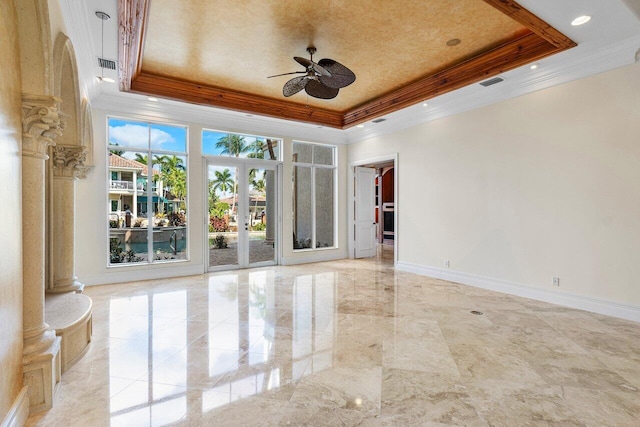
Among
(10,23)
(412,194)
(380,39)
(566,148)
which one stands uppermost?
(380,39)

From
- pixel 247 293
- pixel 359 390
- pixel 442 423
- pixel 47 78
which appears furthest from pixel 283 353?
pixel 47 78

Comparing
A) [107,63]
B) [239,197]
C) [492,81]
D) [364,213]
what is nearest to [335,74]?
[492,81]

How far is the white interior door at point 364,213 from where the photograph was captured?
29.5ft

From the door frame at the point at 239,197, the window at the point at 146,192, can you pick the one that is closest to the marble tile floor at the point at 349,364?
the window at the point at 146,192

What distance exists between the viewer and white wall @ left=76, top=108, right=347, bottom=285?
18.6 feet

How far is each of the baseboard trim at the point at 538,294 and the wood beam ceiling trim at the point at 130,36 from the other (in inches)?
245

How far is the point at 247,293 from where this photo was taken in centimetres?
523

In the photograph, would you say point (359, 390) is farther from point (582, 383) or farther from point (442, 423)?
point (582, 383)

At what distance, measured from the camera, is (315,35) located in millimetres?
4141

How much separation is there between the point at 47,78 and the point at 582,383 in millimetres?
4825

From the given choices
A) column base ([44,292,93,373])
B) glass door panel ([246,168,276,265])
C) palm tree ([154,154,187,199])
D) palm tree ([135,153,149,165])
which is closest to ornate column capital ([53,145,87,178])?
column base ([44,292,93,373])

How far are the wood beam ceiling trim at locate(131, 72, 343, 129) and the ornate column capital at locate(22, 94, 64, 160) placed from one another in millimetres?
3476

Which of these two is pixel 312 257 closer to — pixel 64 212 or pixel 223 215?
pixel 223 215

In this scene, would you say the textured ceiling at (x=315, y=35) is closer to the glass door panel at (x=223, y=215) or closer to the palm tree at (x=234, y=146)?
the palm tree at (x=234, y=146)
